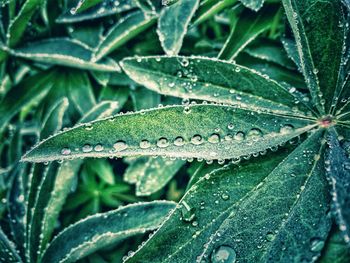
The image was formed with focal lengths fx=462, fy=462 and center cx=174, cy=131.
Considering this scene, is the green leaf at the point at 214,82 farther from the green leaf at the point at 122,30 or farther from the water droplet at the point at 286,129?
the green leaf at the point at 122,30

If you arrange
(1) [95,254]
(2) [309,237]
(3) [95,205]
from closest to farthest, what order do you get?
1. (2) [309,237]
2. (1) [95,254]
3. (3) [95,205]

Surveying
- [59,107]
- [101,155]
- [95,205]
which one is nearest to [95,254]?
[95,205]

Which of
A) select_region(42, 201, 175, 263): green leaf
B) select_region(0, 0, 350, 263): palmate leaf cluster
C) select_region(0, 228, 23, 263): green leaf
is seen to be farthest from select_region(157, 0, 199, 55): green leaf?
select_region(0, 228, 23, 263): green leaf

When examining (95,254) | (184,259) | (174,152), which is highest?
(174,152)

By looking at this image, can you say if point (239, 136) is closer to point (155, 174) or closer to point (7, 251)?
point (155, 174)

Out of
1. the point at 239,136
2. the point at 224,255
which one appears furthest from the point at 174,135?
the point at 224,255

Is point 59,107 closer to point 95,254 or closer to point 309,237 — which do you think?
point 95,254

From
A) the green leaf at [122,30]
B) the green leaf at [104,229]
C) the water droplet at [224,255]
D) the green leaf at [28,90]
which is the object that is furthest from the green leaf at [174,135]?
the green leaf at [28,90]
